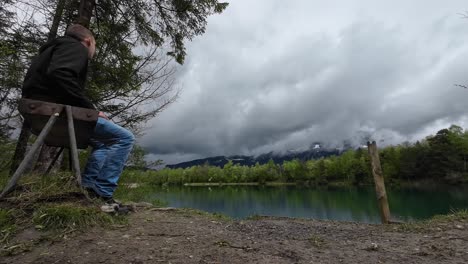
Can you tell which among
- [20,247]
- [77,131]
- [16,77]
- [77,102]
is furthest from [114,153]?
[16,77]

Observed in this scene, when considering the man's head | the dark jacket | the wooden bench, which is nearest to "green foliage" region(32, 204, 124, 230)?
the wooden bench

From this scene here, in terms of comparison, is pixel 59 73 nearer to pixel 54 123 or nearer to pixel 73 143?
pixel 54 123

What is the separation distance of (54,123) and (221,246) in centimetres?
219

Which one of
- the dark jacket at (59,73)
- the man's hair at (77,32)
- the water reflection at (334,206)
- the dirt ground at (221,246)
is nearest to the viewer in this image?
the dirt ground at (221,246)

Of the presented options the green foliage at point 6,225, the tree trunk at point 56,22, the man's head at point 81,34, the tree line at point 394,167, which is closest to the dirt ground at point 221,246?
the green foliage at point 6,225

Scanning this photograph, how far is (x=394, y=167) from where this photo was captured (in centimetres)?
8588

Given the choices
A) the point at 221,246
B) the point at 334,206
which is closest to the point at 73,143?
the point at 221,246

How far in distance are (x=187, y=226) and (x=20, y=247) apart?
5.35 ft

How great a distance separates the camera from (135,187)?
818 cm

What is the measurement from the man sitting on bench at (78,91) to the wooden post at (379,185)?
589 centimetres

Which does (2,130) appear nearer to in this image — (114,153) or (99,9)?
(99,9)

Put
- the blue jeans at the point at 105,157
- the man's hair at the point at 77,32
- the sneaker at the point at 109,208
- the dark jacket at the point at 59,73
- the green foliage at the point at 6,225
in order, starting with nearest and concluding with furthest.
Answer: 1. the green foliage at the point at 6,225
2. the dark jacket at the point at 59,73
3. the sneaker at the point at 109,208
4. the man's hair at the point at 77,32
5. the blue jeans at the point at 105,157

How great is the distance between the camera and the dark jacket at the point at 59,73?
10.1 feet

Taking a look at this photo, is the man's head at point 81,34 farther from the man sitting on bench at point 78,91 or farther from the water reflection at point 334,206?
the water reflection at point 334,206
